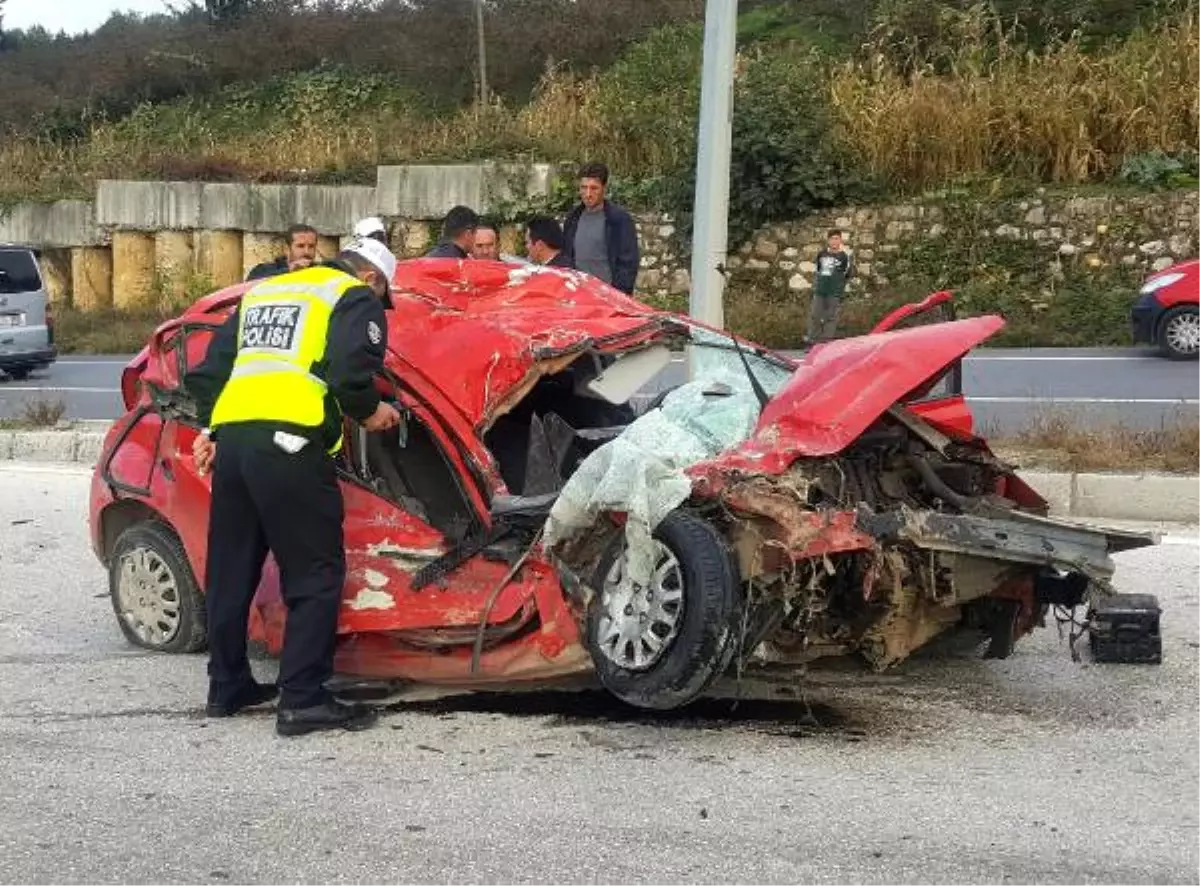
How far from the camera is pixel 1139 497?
8.23 meters

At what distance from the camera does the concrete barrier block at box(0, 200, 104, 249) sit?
93.2 feet

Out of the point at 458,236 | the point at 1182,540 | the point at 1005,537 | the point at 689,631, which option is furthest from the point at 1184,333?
the point at 689,631

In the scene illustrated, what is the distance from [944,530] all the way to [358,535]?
1.96 meters

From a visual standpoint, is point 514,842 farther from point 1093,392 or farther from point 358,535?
point 1093,392

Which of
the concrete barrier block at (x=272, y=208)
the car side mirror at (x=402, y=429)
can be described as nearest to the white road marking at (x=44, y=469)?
the car side mirror at (x=402, y=429)

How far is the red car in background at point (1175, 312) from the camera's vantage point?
51.6 feet

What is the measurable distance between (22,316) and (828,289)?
10356mm

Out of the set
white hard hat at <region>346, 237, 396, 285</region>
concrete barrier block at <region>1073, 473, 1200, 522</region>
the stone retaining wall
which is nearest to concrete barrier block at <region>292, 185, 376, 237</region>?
the stone retaining wall

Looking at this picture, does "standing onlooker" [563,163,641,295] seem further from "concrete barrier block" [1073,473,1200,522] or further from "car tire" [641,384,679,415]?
"car tire" [641,384,679,415]

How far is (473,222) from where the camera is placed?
855 cm

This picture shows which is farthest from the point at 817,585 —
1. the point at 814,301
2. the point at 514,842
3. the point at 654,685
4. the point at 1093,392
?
the point at 814,301

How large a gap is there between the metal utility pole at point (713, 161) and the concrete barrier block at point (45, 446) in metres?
5.52

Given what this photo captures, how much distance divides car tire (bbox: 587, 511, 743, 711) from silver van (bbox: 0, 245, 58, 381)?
17.5 m

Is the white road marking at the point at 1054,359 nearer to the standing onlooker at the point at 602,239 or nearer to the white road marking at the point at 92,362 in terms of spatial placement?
the standing onlooker at the point at 602,239
